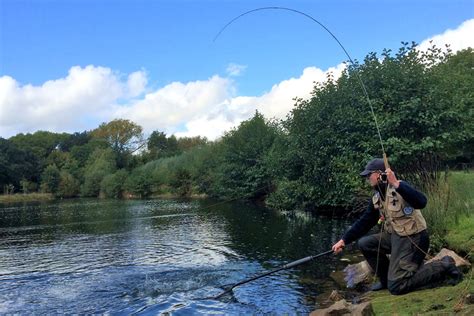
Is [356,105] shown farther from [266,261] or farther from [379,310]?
[379,310]

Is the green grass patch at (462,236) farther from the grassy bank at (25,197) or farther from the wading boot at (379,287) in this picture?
the grassy bank at (25,197)

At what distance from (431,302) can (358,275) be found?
156 inches

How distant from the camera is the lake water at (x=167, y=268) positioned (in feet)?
32.0

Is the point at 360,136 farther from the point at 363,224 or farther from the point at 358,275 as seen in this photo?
the point at 363,224

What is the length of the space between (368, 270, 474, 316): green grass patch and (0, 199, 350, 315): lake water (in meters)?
2.39

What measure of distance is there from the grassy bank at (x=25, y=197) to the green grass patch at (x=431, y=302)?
266 feet

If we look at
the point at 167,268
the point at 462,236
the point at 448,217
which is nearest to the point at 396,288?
the point at 462,236

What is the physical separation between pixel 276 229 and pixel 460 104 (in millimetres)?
10218

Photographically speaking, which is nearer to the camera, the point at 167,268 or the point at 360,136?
the point at 167,268

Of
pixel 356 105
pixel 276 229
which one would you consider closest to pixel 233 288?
pixel 276 229

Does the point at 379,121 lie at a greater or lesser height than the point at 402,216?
greater

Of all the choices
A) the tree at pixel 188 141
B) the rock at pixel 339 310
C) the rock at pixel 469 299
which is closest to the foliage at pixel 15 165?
the tree at pixel 188 141

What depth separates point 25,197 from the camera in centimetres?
8225

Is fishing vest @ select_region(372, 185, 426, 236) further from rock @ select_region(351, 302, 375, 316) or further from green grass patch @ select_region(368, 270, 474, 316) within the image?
rock @ select_region(351, 302, 375, 316)
